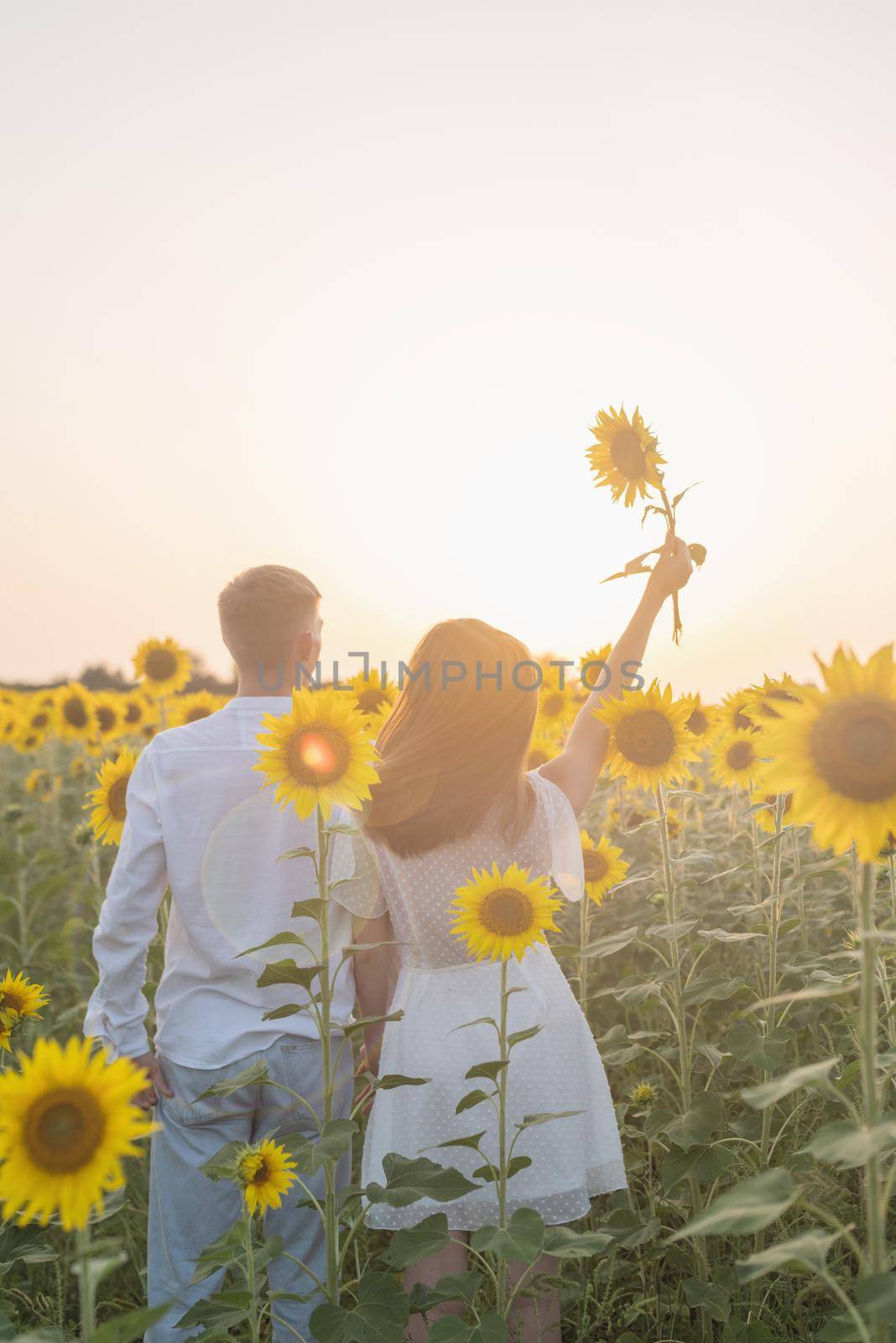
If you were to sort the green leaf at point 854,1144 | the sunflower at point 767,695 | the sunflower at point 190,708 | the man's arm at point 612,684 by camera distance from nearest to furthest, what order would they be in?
the green leaf at point 854,1144 < the man's arm at point 612,684 < the sunflower at point 767,695 < the sunflower at point 190,708

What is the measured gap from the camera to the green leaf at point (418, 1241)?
1996mm

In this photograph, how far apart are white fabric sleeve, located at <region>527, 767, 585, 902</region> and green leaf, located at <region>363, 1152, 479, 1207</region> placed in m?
0.83

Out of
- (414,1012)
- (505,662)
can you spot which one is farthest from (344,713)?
(414,1012)

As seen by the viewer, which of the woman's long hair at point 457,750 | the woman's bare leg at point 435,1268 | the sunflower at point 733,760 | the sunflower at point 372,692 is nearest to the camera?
the woman's bare leg at point 435,1268

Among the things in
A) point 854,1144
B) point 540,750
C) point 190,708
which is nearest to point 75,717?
point 190,708

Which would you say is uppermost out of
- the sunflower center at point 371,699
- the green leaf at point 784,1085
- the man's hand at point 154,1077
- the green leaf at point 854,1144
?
the sunflower center at point 371,699

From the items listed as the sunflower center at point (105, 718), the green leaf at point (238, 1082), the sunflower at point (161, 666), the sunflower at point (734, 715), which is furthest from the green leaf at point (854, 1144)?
the sunflower center at point (105, 718)

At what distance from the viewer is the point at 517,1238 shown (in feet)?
6.27

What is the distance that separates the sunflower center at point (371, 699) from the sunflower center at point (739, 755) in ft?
4.57

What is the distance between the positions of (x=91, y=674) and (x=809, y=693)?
1509 cm

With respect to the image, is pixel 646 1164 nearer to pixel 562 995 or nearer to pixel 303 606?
pixel 562 995

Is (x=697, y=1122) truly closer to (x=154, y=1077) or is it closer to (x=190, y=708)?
(x=154, y=1077)

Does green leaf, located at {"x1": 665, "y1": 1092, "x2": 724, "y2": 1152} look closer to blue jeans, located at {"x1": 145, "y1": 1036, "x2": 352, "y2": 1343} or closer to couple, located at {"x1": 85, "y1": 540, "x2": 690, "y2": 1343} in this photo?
couple, located at {"x1": 85, "y1": 540, "x2": 690, "y2": 1343}

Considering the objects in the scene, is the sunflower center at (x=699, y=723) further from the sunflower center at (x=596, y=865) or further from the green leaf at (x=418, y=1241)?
the green leaf at (x=418, y=1241)
